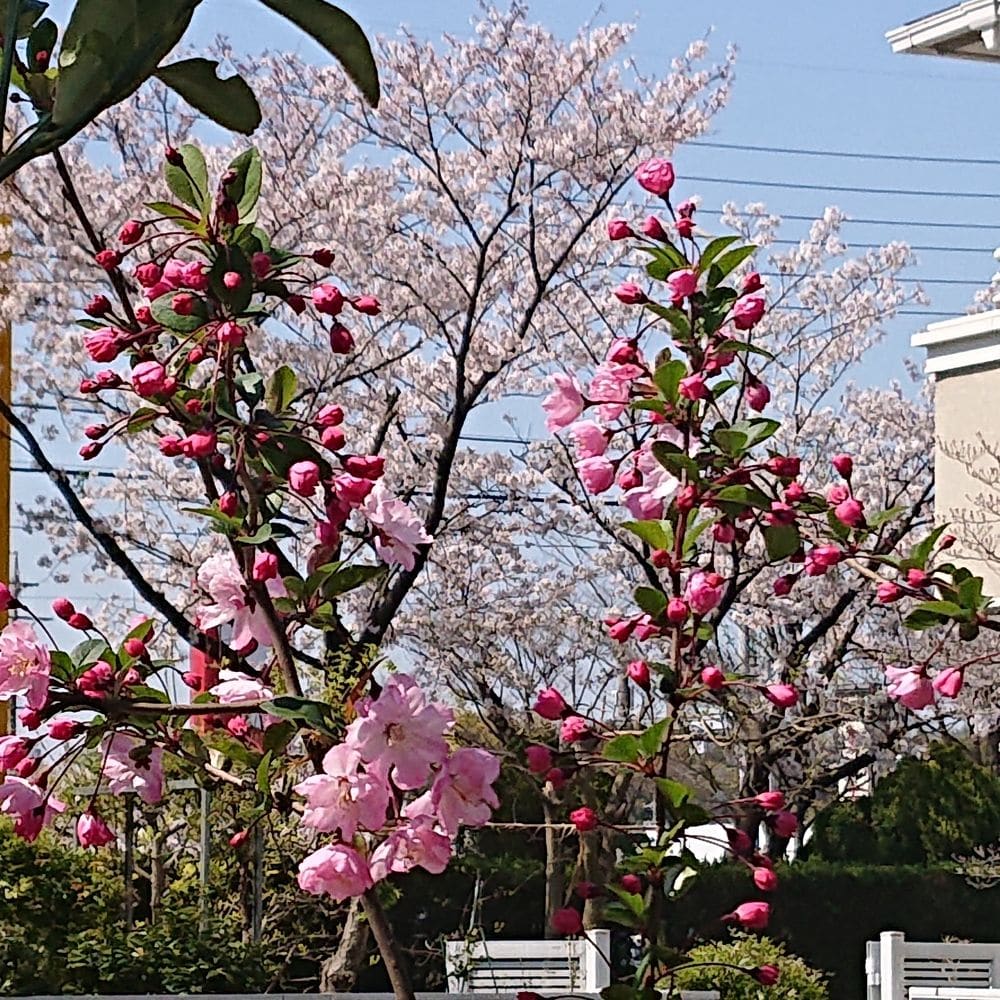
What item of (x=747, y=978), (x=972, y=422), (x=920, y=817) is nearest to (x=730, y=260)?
(x=747, y=978)

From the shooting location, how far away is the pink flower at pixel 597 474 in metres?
2.13

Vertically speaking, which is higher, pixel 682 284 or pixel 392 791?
pixel 682 284

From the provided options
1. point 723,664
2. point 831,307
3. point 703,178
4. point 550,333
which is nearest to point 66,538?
point 550,333

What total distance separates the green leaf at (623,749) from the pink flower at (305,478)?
39 cm

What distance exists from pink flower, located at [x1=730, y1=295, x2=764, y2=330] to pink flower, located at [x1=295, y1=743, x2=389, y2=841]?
726mm

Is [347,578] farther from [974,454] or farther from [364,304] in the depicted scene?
[974,454]

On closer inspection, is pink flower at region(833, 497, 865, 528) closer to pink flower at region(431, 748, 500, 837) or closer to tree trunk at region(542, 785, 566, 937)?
pink flower at region(431, 748, 500, 837)

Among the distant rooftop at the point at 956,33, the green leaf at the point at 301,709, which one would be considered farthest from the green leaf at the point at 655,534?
the distant rooftop at the point at 956,33

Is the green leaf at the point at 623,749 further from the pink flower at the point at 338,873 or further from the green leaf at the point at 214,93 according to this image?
the green leaf at the point at 214,93

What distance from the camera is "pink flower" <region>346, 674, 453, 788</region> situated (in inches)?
64.5

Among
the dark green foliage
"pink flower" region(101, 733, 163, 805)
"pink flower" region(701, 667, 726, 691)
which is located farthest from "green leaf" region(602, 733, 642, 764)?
the dark green foliage

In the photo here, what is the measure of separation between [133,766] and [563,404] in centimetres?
64

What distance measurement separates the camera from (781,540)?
2.07 metres

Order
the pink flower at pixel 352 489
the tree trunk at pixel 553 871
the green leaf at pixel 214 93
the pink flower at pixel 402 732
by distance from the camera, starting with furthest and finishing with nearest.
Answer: the tree trunk at pixel 553 871 → the pink flower at pixel 352 489 → the pink flower at pixel 402 732 → the green leaf at pixel 214 93
